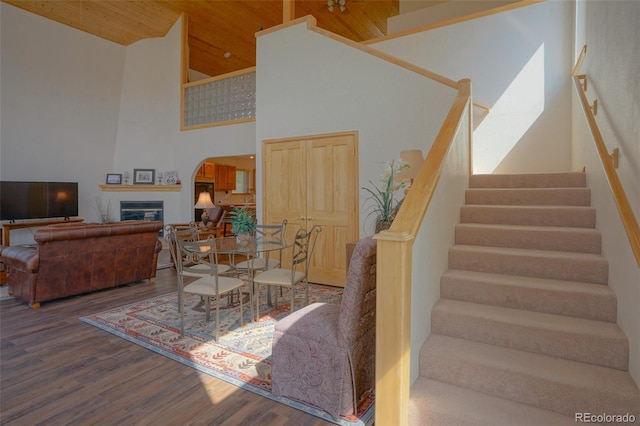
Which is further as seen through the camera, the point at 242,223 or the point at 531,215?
the point at 242,223

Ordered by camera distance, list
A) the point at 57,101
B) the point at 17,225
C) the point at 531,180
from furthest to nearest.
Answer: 1. the point at 57,101
2. the point at 17,225
3. the point at 531,180

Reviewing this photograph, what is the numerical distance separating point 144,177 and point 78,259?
405 cm

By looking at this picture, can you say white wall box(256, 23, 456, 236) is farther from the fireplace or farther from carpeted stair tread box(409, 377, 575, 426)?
the fireplace

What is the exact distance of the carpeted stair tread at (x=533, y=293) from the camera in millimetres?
2182

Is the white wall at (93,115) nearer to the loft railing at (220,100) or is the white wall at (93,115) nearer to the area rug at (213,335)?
the loft railing at (220,100)

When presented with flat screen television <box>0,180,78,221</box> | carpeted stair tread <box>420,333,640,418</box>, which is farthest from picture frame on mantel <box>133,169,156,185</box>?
carpeted stair tread <box>420,333,640,418</box>

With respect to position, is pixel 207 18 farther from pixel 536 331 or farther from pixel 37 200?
pixel 536 331

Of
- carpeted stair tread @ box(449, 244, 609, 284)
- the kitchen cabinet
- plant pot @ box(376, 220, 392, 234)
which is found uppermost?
the kitchen cabinet

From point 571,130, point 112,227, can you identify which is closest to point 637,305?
point 571,130

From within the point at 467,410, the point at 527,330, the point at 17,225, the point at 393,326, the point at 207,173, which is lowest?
the point at 467,410

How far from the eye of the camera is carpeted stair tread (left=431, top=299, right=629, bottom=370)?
6.40ft

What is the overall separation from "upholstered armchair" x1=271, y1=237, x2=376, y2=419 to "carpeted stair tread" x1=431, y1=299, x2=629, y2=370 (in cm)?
55

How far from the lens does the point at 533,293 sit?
2342 mm

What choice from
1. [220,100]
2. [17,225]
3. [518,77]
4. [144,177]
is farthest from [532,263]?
[17,225]
